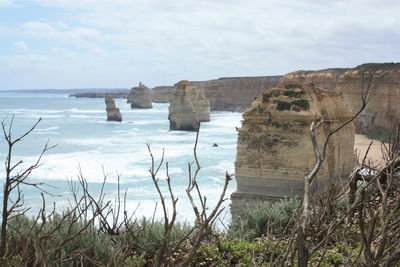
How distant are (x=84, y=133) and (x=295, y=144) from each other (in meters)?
51.2

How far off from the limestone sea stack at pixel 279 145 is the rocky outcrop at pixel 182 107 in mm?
43565

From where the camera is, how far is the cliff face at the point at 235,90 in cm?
9812

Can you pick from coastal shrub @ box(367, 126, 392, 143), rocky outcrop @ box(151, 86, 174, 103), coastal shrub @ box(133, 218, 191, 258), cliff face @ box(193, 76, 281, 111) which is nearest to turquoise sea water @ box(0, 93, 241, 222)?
coastal shrub @ box(133, 218, 191, 258)

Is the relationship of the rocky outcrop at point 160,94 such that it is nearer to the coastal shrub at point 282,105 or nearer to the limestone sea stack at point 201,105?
the limestone sea stack at point 201,105

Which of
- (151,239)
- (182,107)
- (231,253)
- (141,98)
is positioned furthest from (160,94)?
(231,253)

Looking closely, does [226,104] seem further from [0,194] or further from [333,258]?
[333,258]

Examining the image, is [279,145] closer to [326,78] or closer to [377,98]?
[377,98]

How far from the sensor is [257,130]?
16531 mm

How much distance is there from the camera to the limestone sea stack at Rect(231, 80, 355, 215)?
51.8 ft

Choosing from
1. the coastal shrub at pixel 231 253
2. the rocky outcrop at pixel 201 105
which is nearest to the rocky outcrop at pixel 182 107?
the rocky outcrop at pixel 201 105

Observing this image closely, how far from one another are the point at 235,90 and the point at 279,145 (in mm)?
85402

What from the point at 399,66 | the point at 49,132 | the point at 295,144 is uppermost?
the point at 399,66

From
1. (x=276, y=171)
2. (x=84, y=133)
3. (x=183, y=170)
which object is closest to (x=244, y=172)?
(x=276, y=171)

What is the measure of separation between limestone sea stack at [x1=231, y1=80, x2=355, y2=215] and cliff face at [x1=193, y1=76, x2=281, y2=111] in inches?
3171
